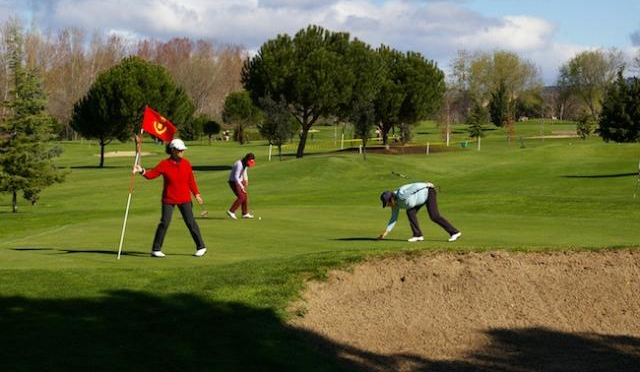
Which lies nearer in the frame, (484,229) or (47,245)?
(47,245)

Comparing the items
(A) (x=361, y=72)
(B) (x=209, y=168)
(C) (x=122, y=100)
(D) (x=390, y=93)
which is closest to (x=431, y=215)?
(B) (x=209, y=168)

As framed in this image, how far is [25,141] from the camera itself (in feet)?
141

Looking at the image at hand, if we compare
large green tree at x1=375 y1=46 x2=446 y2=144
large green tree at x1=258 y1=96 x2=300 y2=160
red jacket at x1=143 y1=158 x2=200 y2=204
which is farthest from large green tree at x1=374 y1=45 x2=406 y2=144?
red jacket at x1=143 y1=158 x2=200 y2=204

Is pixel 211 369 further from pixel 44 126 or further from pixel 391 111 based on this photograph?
pixel 391 111

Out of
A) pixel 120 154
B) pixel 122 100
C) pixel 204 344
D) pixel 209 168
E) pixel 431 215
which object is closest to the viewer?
pixel 204 344

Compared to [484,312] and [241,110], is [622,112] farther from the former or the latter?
[484,312]

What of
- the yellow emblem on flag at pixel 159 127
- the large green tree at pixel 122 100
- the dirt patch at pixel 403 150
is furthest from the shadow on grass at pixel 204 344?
the large green tree at pixel 122 100

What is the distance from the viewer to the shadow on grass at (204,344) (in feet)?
30.1

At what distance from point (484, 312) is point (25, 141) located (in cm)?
3531

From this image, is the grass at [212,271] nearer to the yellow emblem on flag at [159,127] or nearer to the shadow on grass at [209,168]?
the yellow emblem on flag at [159,127]

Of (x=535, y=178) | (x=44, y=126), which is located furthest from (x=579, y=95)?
(x=44, y=126)

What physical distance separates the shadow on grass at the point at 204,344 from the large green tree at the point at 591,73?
154 meters

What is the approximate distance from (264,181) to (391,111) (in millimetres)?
37348

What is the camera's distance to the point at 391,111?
87.9 metres
